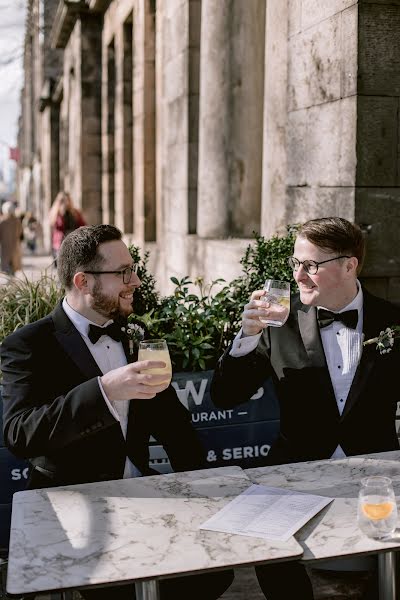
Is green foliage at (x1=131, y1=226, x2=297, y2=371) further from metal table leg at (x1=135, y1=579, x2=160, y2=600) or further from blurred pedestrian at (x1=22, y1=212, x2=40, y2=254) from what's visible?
blurred pedestrian at (x1=22, y1=212, x2=40, y2=254)

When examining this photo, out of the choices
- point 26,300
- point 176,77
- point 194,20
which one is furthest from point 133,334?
point 176,77

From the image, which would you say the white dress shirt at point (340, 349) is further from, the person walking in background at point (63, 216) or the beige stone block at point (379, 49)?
the person walking in background at point (63, 216)

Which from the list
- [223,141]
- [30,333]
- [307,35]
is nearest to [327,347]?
[30,333]

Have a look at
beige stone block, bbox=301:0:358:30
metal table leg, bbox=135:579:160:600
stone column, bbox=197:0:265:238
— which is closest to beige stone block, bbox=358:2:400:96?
beige stone block, bbox=301:0:358:30

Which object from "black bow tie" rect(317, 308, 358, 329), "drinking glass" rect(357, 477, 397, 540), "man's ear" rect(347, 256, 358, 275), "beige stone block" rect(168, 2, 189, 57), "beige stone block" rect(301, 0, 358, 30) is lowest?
"drinking glass" rect(357, 477, 397, 540)

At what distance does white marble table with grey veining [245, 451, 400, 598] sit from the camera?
2.37 metres

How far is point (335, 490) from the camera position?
2.83m

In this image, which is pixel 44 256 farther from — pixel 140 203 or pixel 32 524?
pixel 32 524

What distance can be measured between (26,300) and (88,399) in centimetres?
224

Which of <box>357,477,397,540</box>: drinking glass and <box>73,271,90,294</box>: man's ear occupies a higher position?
<box>73,271,90,294</box>: man's ear

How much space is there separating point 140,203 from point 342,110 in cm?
883

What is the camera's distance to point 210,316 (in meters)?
4.80

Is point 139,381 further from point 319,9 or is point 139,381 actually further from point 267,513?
point 319,9

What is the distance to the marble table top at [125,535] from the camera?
223 cm
